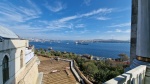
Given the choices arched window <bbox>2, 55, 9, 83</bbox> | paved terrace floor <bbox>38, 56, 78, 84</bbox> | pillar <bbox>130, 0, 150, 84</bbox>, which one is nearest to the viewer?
pillar <bbox>130, 0, 150, 84</bbox>

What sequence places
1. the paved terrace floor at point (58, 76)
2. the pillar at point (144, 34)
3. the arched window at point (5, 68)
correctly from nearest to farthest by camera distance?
the pillar at point (144, 34)
the arched window at point (5, 68)
the paved terrace floor at point (58, 76)

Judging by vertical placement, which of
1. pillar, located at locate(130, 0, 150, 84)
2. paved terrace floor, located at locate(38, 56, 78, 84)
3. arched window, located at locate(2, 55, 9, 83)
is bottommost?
paved terrace floor, located at locate(38, 56, 78, 84)

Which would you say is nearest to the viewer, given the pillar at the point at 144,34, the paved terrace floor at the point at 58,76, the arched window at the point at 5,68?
the pillar at the point at 144,34

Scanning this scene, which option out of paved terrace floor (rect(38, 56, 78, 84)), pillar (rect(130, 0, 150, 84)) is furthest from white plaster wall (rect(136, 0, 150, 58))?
paved terrace floor (rect(38, 56, 78, 84))

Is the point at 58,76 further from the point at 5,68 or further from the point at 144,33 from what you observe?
the point at 144,33

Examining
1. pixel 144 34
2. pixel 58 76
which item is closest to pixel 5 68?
pixel 144 34

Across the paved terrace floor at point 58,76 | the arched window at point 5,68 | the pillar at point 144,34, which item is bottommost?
the paved terrace floor at point 58,76

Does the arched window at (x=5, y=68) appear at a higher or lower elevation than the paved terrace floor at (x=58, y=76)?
higher

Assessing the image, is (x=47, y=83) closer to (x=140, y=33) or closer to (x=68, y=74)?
(x=68, y=74)

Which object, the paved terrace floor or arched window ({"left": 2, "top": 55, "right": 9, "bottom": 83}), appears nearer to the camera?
arched window ({"left": 2, "top": 55, "right": 9, "bottom": 83})

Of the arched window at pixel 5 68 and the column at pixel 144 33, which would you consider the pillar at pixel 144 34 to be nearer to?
the column at pixel 144 33

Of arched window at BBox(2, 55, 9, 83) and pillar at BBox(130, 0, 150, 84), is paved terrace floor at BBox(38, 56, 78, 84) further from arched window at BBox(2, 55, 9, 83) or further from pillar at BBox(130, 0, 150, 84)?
pillar at BBox(130, 0, 150, 84)

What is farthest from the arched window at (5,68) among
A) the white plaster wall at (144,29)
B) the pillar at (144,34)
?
the white plaster wall at (144,29)

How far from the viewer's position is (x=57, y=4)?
33.0 meters
